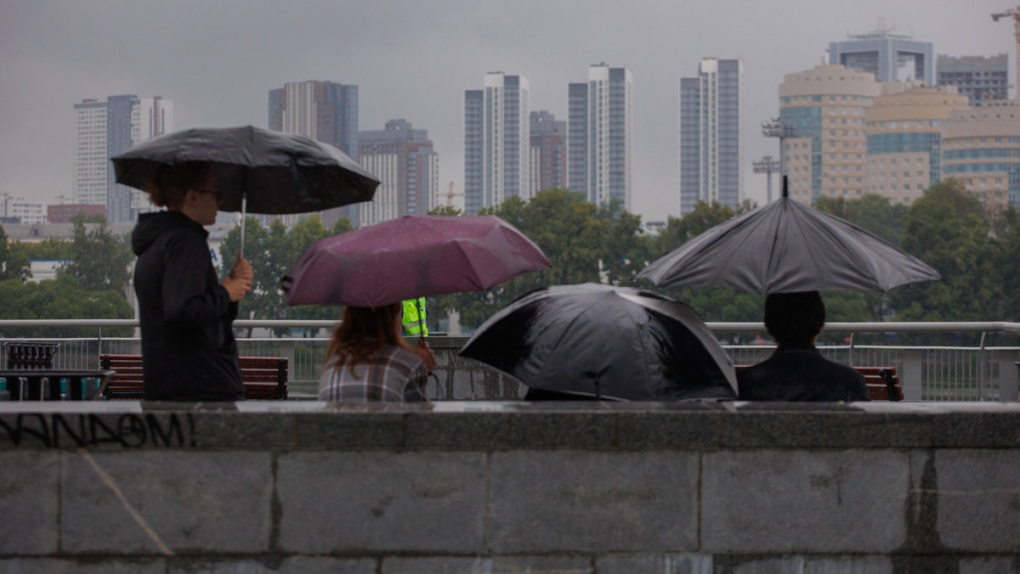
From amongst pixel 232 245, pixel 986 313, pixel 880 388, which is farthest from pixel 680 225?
pixel 880 388

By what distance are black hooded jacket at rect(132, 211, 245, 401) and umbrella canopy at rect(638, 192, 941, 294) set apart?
5.95 ft

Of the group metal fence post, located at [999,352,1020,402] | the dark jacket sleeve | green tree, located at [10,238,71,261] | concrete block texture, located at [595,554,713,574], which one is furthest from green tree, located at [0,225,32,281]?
concrete block texture, located at [595,554,713,574]

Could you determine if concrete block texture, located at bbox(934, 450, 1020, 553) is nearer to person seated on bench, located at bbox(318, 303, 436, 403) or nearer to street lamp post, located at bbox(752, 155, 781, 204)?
person seated on bench, located at bbox(318, 303, 436, 403)

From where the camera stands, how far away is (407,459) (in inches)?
169

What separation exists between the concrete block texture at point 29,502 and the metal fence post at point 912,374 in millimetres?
10511

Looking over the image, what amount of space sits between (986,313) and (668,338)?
256 ft

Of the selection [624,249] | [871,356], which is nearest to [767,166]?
[624,249]

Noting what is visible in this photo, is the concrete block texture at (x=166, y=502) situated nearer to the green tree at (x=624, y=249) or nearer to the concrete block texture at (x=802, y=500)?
the concrete block texture at (x=802, y=500)

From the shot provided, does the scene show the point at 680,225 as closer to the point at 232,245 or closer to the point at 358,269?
the point at 232,245

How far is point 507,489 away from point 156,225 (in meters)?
1.73

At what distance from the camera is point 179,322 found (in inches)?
176


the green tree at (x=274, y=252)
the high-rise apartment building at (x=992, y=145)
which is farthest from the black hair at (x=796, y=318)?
the high-rise apartment building at (x=992, y=145)

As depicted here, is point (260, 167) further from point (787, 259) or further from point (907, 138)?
point (907, 138)

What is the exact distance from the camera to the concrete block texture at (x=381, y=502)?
14.0 feet
